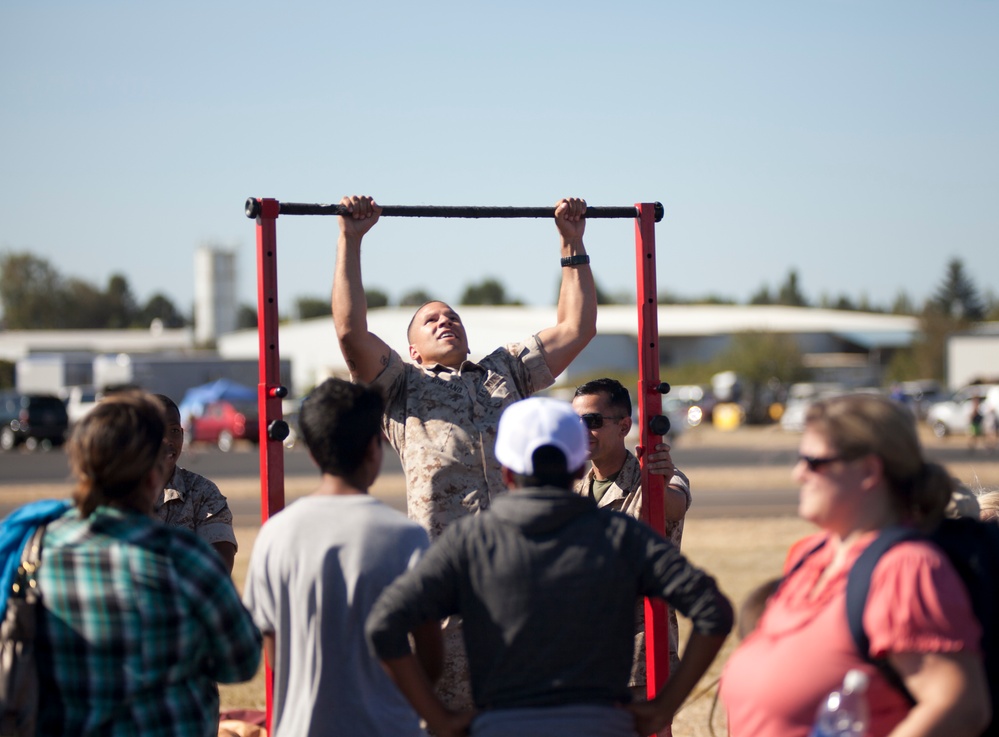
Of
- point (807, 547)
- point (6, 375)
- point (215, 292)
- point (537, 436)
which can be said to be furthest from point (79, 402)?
point (215, 292)

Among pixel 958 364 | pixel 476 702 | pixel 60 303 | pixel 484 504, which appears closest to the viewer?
pixel 476 702

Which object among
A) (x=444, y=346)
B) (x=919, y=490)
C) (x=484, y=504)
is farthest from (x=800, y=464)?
(x=444, y=346)

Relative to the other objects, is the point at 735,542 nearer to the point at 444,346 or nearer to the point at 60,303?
the point at 444,346

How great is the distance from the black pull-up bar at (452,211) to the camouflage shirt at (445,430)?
60cm

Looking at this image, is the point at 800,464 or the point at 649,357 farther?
the point at 649,357

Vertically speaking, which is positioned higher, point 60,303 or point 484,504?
point 60,303

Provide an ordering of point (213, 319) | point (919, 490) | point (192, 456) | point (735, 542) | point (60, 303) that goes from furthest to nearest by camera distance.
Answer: point (60, 303), point (213, 319), point (192, 456), point (735, 542), point (919, 490)

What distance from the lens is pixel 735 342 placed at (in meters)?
64.9

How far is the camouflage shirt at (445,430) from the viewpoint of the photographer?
4.13 meters

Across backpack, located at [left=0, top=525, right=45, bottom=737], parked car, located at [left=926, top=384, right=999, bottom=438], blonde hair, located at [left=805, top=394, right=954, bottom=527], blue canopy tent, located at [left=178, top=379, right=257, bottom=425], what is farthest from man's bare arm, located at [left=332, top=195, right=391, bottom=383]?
parked car, located at [left=926, top=384, right=999, bottom=438]

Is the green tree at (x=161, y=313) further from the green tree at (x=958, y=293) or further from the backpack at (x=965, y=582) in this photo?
the backpack at (x=965, y=582)

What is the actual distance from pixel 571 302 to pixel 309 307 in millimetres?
118219

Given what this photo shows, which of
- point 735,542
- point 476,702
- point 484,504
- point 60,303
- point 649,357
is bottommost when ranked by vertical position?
point 735,542

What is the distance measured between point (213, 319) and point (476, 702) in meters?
101
